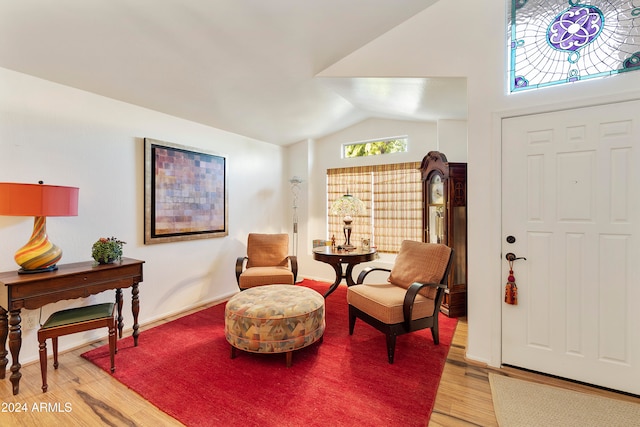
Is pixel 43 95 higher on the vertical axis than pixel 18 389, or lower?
higher

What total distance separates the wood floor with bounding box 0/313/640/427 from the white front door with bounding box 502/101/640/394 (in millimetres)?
223

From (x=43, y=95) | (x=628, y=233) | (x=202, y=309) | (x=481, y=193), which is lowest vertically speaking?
(x=202, y=309)

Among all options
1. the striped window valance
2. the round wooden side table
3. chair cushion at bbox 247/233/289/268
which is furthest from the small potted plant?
the striped window valance

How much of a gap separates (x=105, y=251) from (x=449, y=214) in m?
3.54

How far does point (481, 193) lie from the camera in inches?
94.0

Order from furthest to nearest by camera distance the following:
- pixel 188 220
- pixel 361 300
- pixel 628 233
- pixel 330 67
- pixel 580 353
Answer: pixel 188 220 < pixel 330 67 < pixel 361 300 < pixel 580 353 < pixel 628 233

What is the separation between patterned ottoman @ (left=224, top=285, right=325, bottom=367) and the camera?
7.49ft

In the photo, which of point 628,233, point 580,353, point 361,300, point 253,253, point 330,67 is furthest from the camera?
point 253,253

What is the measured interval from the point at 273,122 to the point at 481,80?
2671 millimetres

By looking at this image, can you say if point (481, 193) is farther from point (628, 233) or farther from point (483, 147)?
point (628, 233)

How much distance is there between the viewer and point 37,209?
2006mm

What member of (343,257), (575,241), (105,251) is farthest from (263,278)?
(575,241)

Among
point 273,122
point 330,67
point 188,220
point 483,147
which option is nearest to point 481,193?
point 483,147

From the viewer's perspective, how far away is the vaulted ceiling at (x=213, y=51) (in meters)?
2.00
